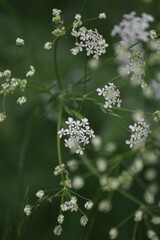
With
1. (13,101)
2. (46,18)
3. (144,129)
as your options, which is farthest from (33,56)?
(144,129)

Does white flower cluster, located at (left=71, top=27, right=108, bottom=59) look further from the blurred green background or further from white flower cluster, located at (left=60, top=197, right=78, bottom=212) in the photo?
the blurred green background

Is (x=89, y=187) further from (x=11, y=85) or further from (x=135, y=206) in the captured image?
(x=11, y=85)

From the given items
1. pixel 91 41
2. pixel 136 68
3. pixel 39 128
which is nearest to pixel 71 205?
pixel 136 68

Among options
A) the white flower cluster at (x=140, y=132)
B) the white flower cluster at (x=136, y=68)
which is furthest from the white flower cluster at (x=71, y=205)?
the white flower cluster at (x=136, y=68)

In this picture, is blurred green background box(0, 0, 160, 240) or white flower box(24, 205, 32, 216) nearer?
white flower box(24, 205, 32, 216)

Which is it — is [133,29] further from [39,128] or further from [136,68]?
[39,128]

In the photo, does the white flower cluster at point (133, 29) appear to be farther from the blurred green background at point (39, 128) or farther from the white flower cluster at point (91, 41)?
the blurred green background at point (39, 128)

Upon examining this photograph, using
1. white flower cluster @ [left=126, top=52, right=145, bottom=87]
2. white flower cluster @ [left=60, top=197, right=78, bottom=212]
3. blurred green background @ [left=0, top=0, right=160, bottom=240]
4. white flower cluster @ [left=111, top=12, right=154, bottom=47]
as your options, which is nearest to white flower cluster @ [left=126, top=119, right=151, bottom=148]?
white flower cluster @ [left=126, top=52, right=145, bottom=87]

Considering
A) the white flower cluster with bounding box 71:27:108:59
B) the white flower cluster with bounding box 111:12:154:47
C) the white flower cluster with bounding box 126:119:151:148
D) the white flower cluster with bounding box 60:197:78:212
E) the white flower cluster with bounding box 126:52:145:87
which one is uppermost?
the white flower cluster with bounding box 111:12:154:47

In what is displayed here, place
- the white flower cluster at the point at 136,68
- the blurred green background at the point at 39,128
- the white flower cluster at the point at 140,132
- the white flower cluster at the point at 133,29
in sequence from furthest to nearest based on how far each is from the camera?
the blurred green background at the point at 39,128
the white flower cluster at the point at 133,29
the white flower cluster at the point at 136,68
the white flower cluster at the point at 140,132
